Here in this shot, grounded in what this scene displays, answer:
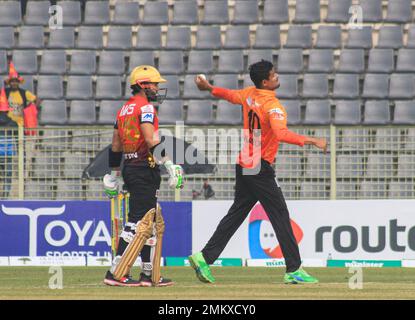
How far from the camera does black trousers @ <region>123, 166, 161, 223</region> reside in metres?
11.2

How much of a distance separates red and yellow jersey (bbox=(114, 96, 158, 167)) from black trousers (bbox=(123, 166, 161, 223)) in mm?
81

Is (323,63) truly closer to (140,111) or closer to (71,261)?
(71,261)

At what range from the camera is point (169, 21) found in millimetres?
25531

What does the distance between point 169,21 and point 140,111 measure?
14.6 meters

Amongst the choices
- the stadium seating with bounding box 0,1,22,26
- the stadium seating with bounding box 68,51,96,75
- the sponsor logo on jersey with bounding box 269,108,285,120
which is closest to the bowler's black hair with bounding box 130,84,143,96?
the sponsor logo on jersey with bounding box 269,108,285,120

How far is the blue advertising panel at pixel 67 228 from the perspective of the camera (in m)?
17.4

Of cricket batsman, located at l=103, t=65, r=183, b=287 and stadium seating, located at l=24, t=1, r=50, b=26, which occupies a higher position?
stadium seating, located at l=24, t=1, r=50, b=26

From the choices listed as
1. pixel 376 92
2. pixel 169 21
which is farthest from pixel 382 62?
pixel 169 21

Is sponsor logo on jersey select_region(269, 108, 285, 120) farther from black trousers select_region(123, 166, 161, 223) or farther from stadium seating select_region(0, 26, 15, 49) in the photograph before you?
stadium seating select_region(0, 26, 15, 49)

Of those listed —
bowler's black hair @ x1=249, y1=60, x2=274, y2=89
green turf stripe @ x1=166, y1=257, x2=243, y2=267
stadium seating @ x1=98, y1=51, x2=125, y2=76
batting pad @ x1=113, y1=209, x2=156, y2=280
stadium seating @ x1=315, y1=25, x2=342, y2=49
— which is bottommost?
green turf stripe @ x1=166, y1=257, x2=243, y2=267

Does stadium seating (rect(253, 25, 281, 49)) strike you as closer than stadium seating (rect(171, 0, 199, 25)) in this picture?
Yes

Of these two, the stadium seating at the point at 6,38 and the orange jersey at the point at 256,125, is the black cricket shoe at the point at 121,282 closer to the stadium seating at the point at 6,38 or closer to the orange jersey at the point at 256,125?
the orange jersey at the point at 256,125

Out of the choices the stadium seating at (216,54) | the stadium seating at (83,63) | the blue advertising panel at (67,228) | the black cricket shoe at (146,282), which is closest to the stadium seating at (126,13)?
the stadium seating at (216,54)

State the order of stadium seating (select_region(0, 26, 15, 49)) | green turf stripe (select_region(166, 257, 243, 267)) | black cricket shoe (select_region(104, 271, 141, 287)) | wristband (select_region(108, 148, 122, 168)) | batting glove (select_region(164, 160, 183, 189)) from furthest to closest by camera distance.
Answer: stadium seating (select_region(0, 26, 15, 49)) < green turf stripe (select_region(166, 257, 243, 267)) < wristband (select_region(108, 148, 122, 168)) < black cricket shoe (select_region(104, 271, 141, 287)) < batting glove (select_region(164, 160, 183, 189))
